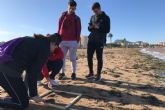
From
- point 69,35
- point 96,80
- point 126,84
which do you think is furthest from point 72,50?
point 126,84

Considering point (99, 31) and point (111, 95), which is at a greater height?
point (99, 31)

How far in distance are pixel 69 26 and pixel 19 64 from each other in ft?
9.98

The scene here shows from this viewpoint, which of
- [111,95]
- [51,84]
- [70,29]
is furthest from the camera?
[70,29]

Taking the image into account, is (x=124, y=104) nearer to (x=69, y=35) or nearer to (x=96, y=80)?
(x=96, y=80)

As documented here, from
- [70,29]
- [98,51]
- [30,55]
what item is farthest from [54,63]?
[30,55]

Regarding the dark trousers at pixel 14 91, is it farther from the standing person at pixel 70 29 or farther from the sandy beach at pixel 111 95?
the standing person at pixel 70 29

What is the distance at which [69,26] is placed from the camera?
7.82 m

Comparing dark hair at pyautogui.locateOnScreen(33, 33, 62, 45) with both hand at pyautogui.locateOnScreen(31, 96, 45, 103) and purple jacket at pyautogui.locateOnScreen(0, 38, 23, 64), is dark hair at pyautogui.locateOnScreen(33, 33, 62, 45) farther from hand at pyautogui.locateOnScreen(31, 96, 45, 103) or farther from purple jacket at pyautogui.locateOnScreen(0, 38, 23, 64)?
hand at pyautogui.locateOnScreen(31, 96, 45, 103)

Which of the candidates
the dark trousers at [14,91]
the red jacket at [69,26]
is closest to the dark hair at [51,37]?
the dark trousers at [14,91]

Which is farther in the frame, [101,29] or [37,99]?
[101,29]

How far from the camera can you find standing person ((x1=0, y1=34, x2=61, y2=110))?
16.2 ft

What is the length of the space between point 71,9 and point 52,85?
2088 mm

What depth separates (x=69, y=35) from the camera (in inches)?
306

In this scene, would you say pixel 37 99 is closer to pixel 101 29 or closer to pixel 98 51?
pixel 98 51
